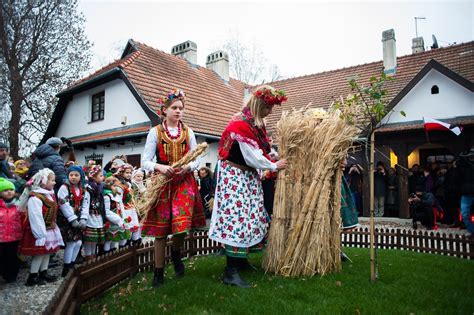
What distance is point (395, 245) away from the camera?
5980 millimetres

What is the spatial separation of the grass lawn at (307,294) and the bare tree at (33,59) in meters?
14.0

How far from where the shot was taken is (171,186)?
369 cm

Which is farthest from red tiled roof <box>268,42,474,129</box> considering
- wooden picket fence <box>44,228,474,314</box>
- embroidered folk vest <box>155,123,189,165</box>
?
embroidered folk vest <box>155,123,189,165</box>

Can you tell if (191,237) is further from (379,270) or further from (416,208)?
(416,208)

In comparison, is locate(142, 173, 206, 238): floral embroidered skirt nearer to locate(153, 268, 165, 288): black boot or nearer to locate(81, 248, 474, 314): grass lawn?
locate(153, 268, 165, 288): black boot

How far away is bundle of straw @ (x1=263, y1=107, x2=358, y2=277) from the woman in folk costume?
0.81ft

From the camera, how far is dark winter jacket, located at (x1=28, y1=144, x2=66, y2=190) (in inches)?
213

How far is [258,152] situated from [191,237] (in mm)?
2482

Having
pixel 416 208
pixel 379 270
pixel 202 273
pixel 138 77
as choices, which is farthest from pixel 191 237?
pixel 138 77

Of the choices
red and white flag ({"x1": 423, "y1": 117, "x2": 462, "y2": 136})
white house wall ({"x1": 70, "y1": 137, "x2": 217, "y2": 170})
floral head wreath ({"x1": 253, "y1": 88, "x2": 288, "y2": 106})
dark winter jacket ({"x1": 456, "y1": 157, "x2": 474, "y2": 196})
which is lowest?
dark winter jacket ({"x1": 456, "y1": 157, "x2": 474, "y2": 196})

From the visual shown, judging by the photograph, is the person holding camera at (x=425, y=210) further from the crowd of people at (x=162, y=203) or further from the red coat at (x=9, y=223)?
the red coat at (x=9, y=223)

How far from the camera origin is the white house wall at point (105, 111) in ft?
43.0

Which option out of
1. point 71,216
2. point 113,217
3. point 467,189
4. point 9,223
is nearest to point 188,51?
point 113,217

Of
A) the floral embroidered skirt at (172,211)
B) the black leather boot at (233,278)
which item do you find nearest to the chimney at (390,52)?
the floral embroidered skirt at (172,211)
